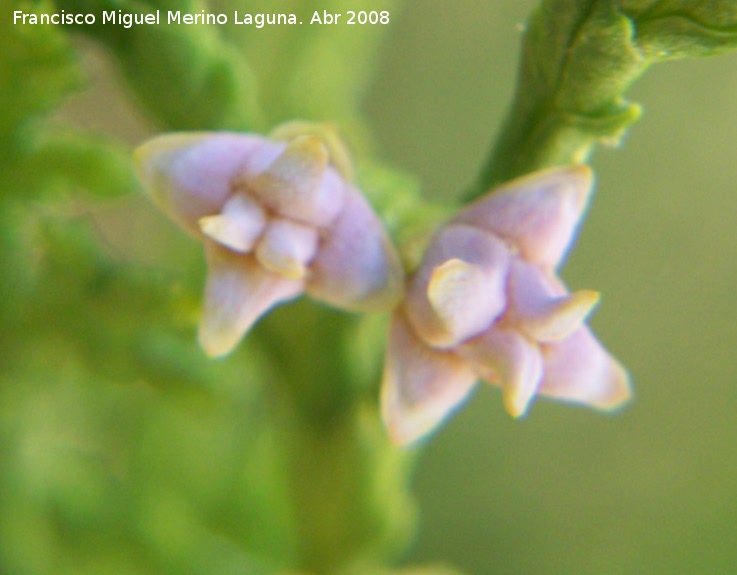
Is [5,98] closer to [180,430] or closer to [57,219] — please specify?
[57,219]

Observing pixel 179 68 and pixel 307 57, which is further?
pixel 307 57

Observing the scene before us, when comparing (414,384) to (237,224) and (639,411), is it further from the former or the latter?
(639,411)

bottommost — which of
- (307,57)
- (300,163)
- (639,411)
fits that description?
(639,411)

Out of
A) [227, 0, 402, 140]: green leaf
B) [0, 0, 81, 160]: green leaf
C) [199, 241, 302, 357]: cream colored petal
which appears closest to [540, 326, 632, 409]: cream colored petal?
[199, 241, 302, 357]: cream colored petal

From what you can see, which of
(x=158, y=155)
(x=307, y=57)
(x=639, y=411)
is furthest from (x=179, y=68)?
(x=639, y=411)

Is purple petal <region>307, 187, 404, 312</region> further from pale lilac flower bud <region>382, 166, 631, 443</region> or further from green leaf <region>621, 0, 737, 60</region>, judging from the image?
green leaf <region>621, 0, 737, 60</region>

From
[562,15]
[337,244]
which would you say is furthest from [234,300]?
[562,15]

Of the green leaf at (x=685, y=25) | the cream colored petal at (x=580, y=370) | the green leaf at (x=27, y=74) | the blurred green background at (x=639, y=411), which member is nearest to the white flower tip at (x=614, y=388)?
the cream colored petal at (x=580, y=370)
